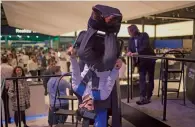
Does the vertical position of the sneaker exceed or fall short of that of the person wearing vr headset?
it falls short

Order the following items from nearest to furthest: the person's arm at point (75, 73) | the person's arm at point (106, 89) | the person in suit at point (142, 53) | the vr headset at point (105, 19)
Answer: the vr headset at point (105, 19)
the person's arm at point (106, 89)
the person's arm at point (75, 73)
the person in suit at point (142, 53)

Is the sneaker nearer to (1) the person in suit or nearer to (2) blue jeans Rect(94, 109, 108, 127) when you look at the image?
(1) the person in suit

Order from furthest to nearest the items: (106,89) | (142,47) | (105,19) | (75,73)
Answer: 1. (142,47)
2. (75,73)
3. (106,89)
4. (105,19)

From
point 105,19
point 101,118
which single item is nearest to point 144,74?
point 101,118

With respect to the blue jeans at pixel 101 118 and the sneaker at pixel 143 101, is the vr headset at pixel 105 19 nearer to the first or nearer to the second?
the blue jeans at pixel 101 118

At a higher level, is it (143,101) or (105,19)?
(105,19)

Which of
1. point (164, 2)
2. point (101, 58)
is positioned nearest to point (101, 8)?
point (101, 58)

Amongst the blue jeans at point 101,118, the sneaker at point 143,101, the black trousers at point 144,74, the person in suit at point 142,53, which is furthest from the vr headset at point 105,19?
the sneaker at point 143,101

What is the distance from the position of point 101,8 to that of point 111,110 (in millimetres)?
810


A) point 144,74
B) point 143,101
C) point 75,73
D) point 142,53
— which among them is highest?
point 142,53

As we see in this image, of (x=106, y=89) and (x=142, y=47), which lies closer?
(x=106, y=89)

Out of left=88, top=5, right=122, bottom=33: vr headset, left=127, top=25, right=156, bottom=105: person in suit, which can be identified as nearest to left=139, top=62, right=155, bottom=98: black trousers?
left=127, top=25, right=156, bottom=105: person in suit

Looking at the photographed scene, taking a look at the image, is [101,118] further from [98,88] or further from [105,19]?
[105,19]

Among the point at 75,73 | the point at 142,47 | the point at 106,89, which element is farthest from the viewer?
the point at 142,47
